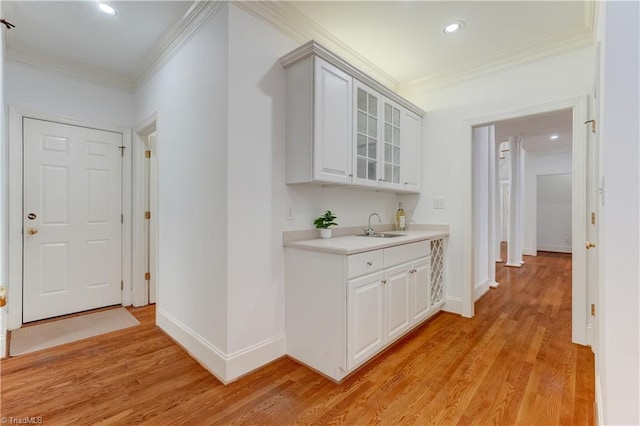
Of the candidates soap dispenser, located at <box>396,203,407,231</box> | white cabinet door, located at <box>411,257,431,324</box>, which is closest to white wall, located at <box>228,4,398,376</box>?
white cabinet door, located at <box>411,257,431,324</box>

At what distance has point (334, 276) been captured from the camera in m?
2.00

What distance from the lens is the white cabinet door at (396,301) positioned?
91.4 inches

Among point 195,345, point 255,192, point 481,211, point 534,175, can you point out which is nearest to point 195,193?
point 255,192

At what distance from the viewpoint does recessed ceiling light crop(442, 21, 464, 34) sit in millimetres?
2477

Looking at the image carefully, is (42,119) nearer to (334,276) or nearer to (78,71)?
(78,71)

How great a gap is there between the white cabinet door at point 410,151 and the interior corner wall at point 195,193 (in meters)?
1.90

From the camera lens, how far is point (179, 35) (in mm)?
2473

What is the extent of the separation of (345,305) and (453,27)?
245cm

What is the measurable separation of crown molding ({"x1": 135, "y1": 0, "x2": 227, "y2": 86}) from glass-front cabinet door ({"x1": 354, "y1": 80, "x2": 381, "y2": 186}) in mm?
1198

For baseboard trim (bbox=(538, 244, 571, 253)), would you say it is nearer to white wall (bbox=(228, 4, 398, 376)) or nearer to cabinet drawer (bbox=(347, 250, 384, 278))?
cabinet drawer (bbox=(347, 250, 384, 278))

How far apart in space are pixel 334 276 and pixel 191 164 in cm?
144

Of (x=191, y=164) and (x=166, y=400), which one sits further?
(x=191, y=164)

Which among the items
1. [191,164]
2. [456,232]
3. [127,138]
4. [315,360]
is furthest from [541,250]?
[127,138]

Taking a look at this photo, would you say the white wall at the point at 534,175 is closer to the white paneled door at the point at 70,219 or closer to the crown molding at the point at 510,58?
the crown molding at the point at 510,58
